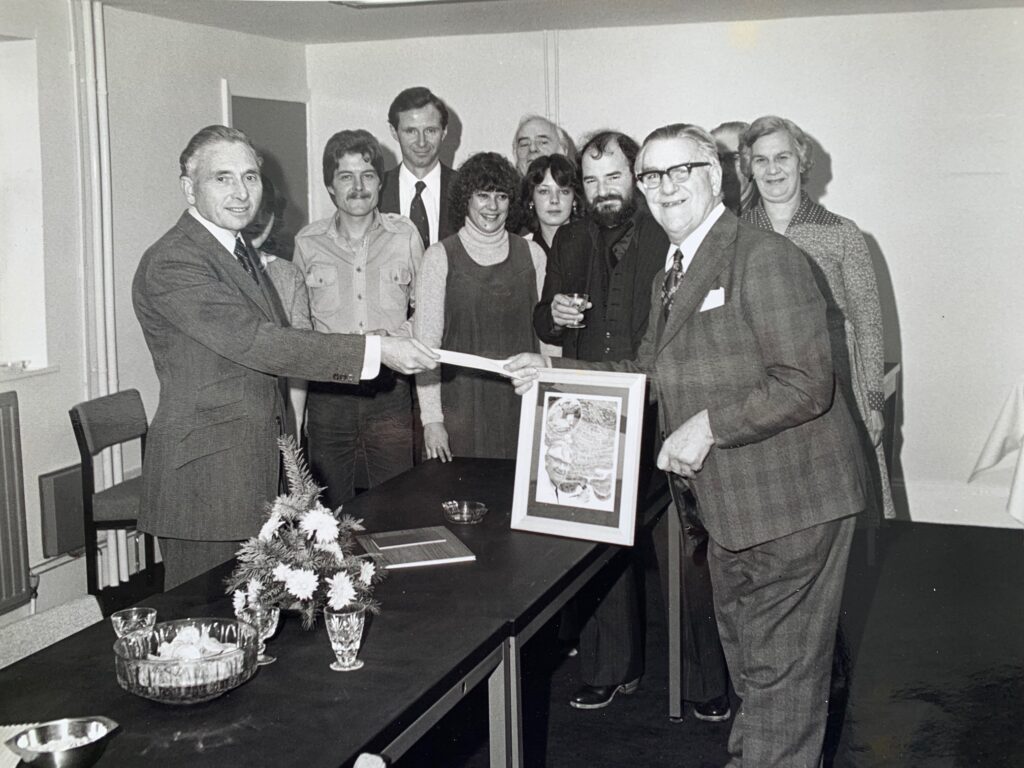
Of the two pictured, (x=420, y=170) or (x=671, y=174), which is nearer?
(x=671, y=174)

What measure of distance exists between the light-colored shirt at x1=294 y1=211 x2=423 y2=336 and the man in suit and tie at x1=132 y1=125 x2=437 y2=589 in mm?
1381

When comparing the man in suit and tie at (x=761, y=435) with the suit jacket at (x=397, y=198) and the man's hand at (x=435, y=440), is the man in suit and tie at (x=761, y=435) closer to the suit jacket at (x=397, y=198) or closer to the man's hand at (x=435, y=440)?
the man's hand at (x=435, y=440)

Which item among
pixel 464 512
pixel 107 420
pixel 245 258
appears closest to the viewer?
pixel 464 512

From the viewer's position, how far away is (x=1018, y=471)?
4168mm

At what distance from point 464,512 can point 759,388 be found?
2.91 feet

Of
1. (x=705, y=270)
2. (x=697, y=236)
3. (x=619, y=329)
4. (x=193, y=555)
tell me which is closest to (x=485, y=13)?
(x=619, y=329)

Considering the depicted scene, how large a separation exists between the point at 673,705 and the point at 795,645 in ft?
3.52

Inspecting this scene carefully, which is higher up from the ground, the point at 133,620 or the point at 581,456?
the point at 581,456

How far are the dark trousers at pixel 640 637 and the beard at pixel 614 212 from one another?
40.8 inches

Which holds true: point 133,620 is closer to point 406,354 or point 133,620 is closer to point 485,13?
point 406,354

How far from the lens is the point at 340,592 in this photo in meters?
1.95

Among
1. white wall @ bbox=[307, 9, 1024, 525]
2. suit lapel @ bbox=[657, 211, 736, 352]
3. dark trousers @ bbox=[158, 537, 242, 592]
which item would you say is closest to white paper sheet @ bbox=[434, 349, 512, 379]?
suit lapel @ bbox=[657, 211, 736, 352]

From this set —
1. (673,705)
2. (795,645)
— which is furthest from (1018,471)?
(795,645)

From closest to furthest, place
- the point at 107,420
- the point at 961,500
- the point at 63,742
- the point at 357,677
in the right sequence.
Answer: the point at 63,742
the point at 357,677
the point at 107,420
the point at 961,500
